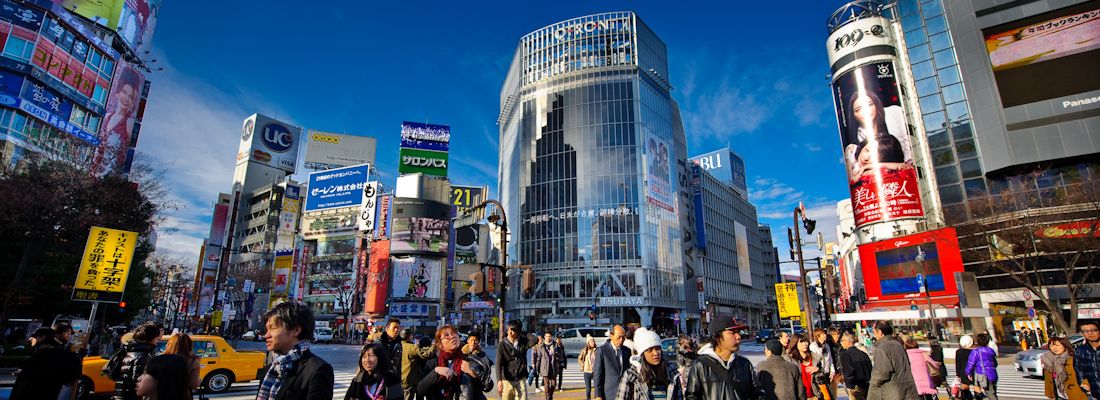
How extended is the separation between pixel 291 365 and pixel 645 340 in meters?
2.99

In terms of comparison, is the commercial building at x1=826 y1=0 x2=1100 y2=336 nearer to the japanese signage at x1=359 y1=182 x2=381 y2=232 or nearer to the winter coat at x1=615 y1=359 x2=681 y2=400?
the winter coat at x1=615 y1=359 x2=681 y2=400

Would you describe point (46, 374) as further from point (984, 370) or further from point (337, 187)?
point (337, 187)

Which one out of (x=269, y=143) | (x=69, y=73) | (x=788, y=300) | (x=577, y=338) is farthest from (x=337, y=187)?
(x=788, y=300)

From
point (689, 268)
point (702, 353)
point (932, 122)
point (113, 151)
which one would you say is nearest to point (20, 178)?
point (113, 151)

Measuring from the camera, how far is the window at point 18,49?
42344 mm

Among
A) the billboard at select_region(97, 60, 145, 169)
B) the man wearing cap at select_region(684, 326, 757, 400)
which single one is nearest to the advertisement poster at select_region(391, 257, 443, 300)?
the billboard at select_region(97, 60, 145, 169)

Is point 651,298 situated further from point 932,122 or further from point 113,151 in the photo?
point 113,151

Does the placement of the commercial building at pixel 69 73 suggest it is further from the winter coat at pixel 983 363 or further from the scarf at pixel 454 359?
the winter coat at pixel 983 363

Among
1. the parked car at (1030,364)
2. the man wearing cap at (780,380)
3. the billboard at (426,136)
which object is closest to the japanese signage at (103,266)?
the man wearing cap at (780,380)

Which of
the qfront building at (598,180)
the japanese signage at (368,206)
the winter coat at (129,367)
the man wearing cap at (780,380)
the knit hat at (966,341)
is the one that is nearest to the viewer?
the man wearing cap at (780,380)

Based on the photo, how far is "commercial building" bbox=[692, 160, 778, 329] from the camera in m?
84.9

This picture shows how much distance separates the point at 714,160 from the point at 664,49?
132 feet

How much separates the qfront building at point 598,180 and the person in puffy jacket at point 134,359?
59.1 meters

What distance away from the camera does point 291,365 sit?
3277 mm
